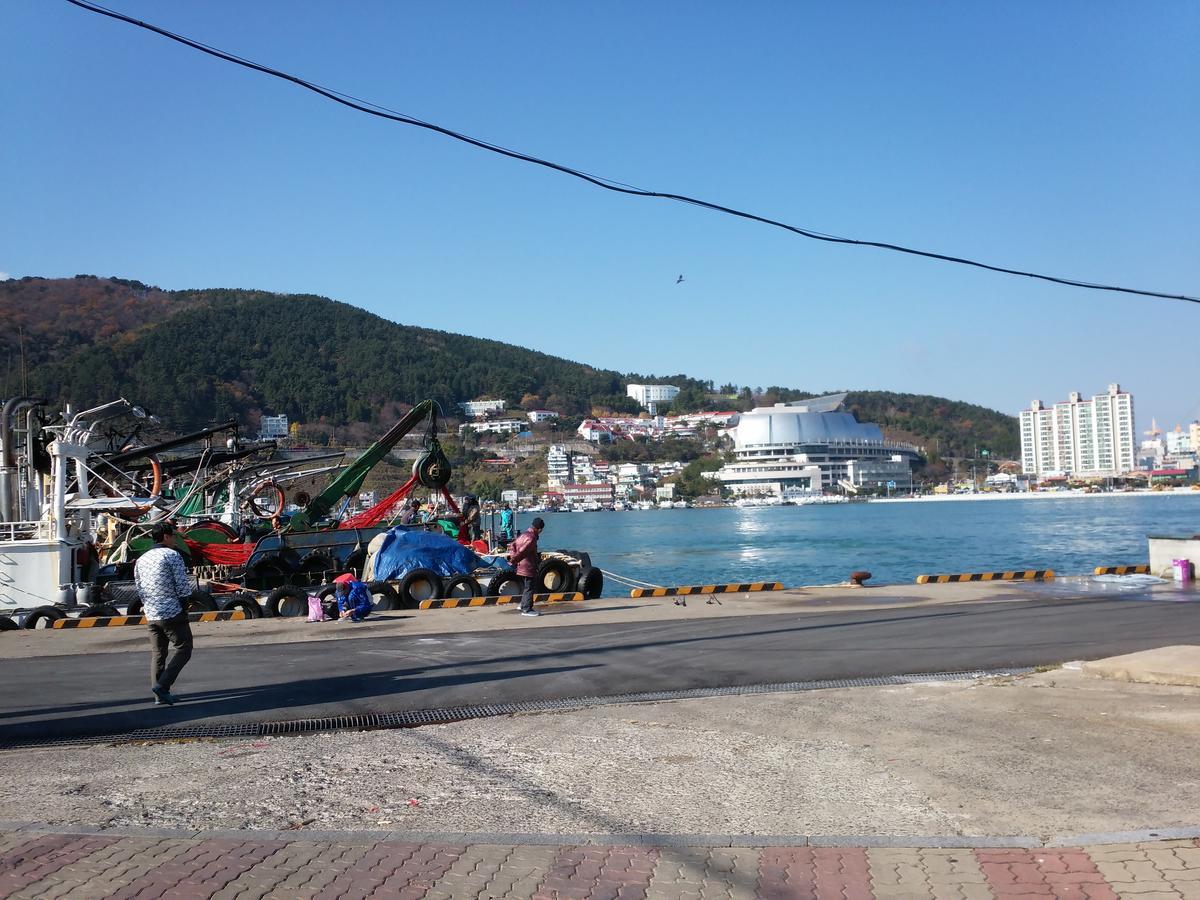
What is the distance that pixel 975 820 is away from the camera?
6.34m

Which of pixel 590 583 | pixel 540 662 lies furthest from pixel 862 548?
pixel 540 662

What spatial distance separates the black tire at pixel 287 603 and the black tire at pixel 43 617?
377 cm

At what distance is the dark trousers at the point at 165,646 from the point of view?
34.0 feet

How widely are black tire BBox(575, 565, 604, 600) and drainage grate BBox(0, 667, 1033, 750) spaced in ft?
39.5

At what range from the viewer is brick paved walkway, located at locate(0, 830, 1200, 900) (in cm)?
523

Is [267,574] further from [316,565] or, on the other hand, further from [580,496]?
[580,496]

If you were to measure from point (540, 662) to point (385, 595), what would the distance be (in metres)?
9.37

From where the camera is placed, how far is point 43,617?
19953mm

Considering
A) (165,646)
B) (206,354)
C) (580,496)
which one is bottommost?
(580,496)

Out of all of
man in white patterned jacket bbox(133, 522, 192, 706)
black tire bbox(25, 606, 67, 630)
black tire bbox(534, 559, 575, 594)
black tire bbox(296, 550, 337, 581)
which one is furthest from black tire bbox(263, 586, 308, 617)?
man in white patterned jacket bbox(133, 522, 192, 706)

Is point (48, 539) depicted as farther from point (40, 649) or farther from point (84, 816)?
point (84, 816)

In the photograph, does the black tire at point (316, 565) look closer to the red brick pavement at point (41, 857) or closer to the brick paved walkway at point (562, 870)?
the red brick pavement at point (41, 857)

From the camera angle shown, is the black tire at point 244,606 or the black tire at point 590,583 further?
the black tire at point 590,583

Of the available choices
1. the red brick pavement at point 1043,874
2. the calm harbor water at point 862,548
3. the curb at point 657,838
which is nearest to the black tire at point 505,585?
the curb at point 657,838
